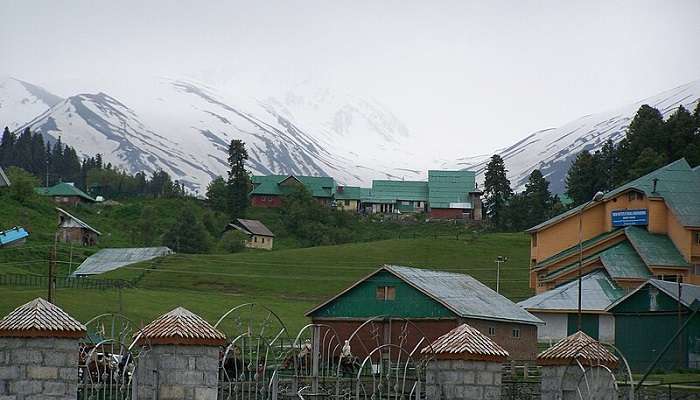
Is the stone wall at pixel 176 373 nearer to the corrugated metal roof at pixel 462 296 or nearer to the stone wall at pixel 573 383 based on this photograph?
the stone wall at pixel 573 383

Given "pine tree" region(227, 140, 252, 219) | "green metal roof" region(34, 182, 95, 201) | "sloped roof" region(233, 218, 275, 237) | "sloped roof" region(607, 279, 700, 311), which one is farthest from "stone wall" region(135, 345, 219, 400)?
"green metal roof" region(34, 182, 95, 201)

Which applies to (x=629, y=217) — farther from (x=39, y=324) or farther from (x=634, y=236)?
(x=39, y=324)

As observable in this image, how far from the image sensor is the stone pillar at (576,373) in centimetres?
2527

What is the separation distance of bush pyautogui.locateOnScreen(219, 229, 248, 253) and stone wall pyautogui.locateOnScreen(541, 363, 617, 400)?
10250 centimetres

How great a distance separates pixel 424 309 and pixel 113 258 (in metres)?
53.6

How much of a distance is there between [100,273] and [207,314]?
2257 centimetres

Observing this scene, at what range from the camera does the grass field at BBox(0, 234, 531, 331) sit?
7725cm

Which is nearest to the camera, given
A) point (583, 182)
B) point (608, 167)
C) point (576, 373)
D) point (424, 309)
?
point (576, 373)

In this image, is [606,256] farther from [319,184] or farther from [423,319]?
[319,184]

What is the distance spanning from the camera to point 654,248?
260ft

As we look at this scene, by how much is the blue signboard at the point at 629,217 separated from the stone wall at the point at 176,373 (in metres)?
63.5

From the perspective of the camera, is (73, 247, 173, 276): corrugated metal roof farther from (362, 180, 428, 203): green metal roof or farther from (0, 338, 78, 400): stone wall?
(0, 338, 78, 400): stone wall

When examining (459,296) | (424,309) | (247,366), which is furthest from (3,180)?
(247,366)

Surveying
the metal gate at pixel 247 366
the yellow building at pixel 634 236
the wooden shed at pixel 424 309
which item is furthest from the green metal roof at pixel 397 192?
the metal gate at pixel 247 366
